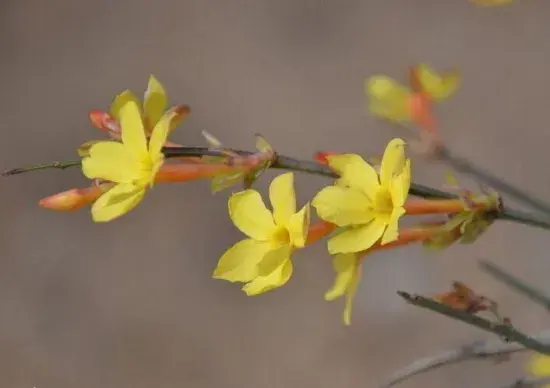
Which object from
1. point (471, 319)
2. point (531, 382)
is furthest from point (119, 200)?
point (531, 382)

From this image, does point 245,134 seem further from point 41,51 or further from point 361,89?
point 41,51

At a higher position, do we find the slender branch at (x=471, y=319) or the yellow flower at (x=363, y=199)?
the yellow flower at (x=363, y=199)

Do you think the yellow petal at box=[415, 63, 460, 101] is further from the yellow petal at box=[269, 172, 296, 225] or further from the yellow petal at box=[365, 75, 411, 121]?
the yellow petal at box=[269, 172, 296, 225]

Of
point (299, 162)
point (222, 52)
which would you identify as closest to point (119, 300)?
point (222, 52)

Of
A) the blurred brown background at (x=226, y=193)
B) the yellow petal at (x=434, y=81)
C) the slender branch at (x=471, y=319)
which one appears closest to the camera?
the slender branch at (x=471, y=319)

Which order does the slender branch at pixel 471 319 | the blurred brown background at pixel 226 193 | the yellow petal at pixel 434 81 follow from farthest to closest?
1. the blurred brown background at pixel 226 193
2. the yellow petal at pixel 434 81
3. the slender branch at pixel 471 319

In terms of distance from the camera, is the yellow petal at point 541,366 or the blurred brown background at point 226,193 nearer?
the yellow petal at point 541,366

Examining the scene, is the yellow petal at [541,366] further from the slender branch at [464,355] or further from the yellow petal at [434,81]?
the yellow petal at [434,81]

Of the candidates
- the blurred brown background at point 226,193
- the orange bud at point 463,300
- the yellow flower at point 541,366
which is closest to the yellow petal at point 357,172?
the orange bud at point 463,300
